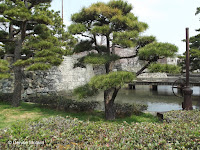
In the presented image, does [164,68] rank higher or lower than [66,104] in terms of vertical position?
higher

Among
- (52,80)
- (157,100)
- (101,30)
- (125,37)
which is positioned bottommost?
(157,100)

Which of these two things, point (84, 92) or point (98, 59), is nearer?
point (98, 59)

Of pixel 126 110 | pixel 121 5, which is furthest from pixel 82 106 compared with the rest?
pixel 121 5

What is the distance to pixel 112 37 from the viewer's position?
429 cm

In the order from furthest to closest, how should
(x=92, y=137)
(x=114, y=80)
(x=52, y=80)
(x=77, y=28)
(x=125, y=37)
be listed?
(x=52, y=80), (x=77, y=28), (x=125, y=37), (x=114, y=80), (x=92, y=137)

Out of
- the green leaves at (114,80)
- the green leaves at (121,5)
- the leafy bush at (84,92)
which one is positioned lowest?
the leafy bush at (84,92)

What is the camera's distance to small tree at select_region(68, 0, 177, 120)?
11.8 ft

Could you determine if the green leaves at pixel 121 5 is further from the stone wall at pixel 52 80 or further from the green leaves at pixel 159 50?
the stone wall at pixel 52 80

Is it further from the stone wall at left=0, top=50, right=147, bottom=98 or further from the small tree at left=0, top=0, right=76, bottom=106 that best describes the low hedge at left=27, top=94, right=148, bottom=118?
the stone wall at left=0, top=50, right=147, bottom=98

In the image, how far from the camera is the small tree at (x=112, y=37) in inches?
141

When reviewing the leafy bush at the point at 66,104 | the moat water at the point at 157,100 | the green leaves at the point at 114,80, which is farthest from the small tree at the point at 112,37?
the moat water at the point at 157,100

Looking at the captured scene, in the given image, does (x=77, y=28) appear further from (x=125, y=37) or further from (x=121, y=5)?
(x=121, y=5)

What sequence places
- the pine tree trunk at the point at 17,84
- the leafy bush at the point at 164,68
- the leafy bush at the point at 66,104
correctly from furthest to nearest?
1. the pine tree trunk at the point at 17,84
2. the leafy bush at the point at 66,104
3. the leafy bush at the point at 164,68

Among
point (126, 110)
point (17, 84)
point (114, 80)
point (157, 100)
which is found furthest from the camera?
point (157, 100)
